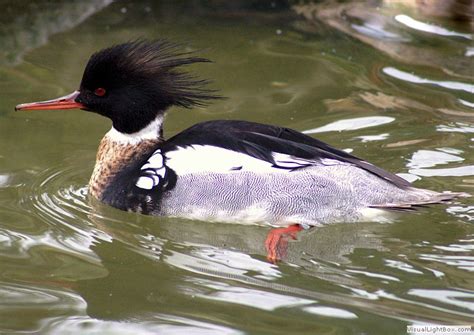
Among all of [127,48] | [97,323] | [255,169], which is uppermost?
[127,48]

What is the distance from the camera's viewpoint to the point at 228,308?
4.94 metres

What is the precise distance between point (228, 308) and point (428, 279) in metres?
1.11

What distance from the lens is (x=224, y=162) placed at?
6105mm

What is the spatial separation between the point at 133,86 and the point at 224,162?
0.88 m

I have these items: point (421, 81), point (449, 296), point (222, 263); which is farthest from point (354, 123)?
point (449, 296)

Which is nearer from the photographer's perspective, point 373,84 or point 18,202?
point 18,202

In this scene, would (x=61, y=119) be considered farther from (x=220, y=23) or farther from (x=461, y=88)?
(x=461, y=88)

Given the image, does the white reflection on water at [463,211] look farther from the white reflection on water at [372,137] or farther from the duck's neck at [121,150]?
the duck's neck at [121,150]

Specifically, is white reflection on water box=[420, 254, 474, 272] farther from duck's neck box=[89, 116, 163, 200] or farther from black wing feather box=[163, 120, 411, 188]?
duck's neck box=[89, 116, 163, 200]

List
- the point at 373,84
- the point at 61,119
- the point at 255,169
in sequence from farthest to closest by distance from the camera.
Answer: the point at 373,84 < the point at 61,119 < the point at 255,169

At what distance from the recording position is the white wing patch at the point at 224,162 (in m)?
6.06

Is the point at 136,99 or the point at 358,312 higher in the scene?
the point at 136,99

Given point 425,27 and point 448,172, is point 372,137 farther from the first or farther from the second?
point 425,27

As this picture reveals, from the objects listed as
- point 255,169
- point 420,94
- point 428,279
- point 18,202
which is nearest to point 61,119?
point 18,202
